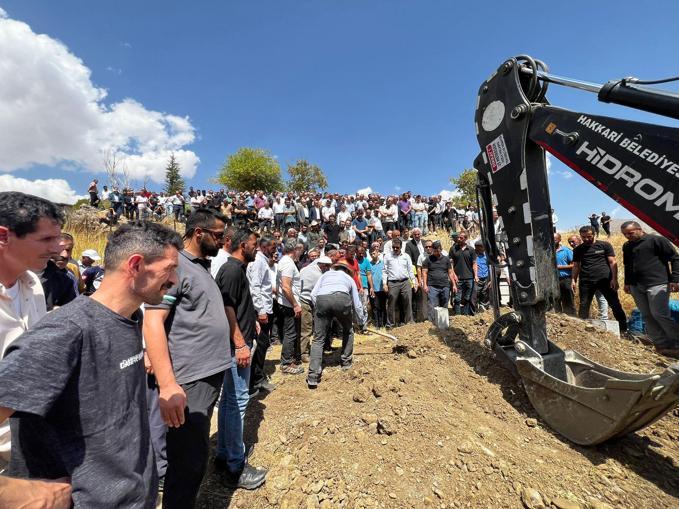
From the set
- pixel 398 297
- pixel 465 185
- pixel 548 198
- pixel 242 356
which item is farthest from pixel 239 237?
pixel 465 185

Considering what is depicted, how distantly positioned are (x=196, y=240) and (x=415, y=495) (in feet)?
8.45

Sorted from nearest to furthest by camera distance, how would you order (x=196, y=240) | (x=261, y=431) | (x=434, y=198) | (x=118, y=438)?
1. (x=118, y=438)
2. (x=196, y=240)
3. (x=261, y=431)
4. (x=434, y=198)

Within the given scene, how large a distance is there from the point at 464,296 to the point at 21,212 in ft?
26.7

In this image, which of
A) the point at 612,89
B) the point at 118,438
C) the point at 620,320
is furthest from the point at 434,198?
A: the point at 118,438

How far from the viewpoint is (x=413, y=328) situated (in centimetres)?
629

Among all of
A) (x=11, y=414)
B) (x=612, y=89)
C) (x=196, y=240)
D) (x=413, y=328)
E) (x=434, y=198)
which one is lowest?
(x=413, y=328)

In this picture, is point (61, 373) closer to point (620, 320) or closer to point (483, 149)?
point (483, 149)

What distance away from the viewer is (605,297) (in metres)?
6.29

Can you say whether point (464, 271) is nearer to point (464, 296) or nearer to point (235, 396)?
point (464, 296)

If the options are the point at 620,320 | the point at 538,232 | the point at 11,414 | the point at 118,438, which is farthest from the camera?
the point at 620,320

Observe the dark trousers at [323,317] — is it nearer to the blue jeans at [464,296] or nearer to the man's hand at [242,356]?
the man's hand at [242,356]

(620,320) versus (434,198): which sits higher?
(434,198)

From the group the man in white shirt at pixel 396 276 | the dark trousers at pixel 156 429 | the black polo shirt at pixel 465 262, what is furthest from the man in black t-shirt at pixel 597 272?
the dark trousers at pixel 156 429

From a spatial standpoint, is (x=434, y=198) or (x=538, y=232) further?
(x=434, y=198)
